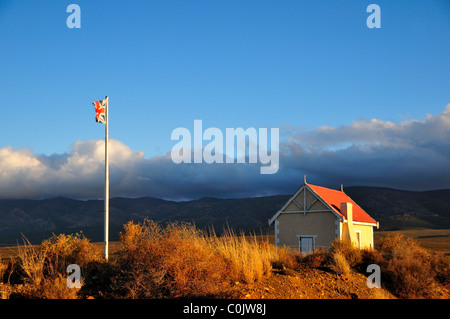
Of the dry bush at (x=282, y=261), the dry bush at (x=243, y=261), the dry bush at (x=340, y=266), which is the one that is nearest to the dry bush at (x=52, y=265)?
the dry bush at (x=243, y=261)

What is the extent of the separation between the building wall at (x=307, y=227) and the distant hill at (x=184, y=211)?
252 ft

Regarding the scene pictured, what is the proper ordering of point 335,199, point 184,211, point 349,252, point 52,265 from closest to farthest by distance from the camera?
point 52,265 → point 349,252 → point 335,199 → point 184,211

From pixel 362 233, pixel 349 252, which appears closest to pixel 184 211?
pixel 362 233

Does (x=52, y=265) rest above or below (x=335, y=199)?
below

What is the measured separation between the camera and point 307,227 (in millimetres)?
24266

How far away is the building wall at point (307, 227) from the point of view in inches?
914

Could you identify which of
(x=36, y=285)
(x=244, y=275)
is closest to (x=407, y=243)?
(x=244, y=275)

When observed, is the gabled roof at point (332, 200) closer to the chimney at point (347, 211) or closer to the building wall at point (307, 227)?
the chimney at point (347, 211)

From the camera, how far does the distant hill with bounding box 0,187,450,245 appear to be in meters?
111

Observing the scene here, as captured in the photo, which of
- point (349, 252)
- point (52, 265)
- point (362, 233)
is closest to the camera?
point (52, 265)

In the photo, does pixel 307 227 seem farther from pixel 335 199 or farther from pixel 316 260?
pixel 316 260

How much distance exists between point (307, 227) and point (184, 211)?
119417 millimetres
